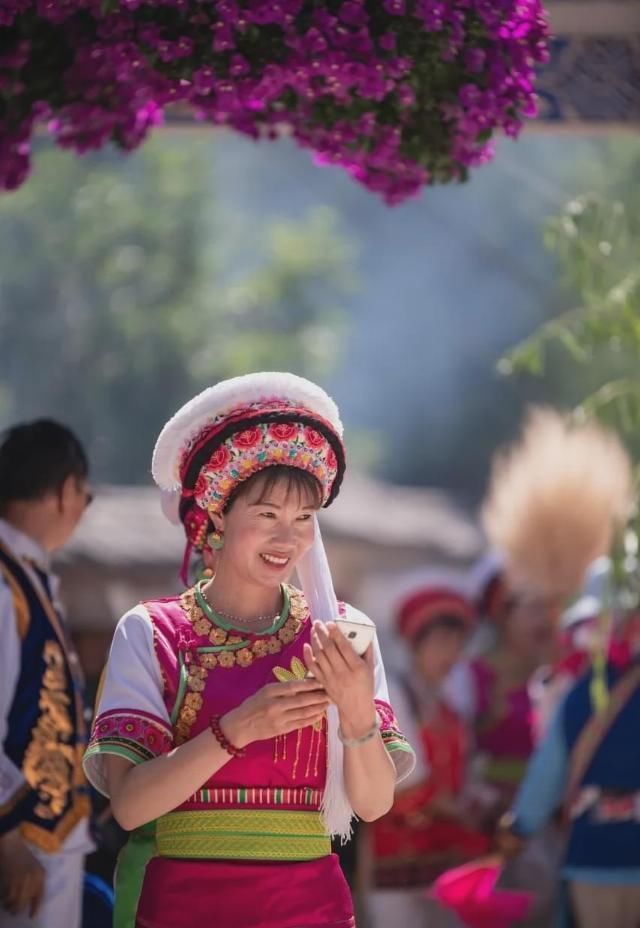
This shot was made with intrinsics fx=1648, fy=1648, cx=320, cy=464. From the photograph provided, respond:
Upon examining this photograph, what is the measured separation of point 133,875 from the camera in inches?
134

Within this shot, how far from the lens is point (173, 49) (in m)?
3.75

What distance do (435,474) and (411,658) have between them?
2326 cm

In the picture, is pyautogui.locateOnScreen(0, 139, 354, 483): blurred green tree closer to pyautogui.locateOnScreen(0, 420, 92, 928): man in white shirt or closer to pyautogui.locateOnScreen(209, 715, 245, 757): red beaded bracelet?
pyautogui.locateOnScreen(0, 420, 92, 928): man in white shirt

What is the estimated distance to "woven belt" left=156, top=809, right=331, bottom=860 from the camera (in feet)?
10.9

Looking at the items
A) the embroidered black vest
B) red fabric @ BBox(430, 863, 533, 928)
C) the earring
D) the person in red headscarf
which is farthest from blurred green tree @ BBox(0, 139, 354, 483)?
the earring

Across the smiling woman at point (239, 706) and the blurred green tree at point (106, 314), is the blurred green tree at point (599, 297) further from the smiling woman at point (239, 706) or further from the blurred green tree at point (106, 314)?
the blurred green tree at point (106, 314)

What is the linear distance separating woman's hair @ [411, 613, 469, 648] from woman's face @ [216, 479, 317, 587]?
4417mm

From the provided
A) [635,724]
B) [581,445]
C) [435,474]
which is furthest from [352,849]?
[435,474]

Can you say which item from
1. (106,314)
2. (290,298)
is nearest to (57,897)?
(106,314)

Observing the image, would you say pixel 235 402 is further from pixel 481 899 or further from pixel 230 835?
pixel 481 899

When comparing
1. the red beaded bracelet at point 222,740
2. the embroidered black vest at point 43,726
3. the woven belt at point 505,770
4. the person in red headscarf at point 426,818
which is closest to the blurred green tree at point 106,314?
the woven belt at point 505,770

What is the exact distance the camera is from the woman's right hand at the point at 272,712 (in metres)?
3.13

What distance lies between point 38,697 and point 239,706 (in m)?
1.22

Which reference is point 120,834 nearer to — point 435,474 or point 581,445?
point 581,445
